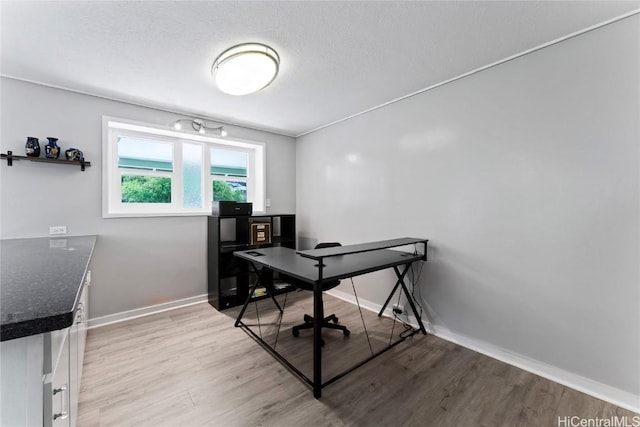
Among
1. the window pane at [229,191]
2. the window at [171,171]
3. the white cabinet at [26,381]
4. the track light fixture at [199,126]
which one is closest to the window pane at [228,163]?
the window at [171,171]

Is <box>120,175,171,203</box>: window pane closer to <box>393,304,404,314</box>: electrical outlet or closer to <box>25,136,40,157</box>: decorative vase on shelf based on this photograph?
<box>25,136,40,157</box>: decorative vase on shelf

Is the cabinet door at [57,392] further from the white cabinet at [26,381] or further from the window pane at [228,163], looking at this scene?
the window pane at [228,163]

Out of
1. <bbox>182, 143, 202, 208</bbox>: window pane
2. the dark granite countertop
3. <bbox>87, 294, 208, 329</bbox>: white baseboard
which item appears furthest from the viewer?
<bbox>182, 143, 202, 208</bbox>: window pane

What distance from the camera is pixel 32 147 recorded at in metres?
2.35

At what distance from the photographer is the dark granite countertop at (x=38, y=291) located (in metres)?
0.67

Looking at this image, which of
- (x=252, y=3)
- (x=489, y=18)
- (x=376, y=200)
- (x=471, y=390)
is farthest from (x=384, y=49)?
(x=471, y=390)

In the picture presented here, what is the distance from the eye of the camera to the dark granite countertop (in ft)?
2.20

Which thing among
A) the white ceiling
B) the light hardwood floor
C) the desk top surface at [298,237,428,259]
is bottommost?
the light hardwood floor

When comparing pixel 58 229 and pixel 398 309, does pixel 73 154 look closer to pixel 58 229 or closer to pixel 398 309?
pixel 58 229

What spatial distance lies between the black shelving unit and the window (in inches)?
15.5

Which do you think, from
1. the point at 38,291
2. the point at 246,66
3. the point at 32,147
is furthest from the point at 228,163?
the point at 38,291

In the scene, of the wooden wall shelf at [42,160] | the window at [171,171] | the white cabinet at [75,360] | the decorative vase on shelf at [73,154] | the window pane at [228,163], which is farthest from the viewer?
the window pane at [228,163]

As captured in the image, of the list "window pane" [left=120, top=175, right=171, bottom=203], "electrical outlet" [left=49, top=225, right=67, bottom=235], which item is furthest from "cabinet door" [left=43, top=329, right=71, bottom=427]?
"window pane" [left=120, top=175, right=171, bottom=203]

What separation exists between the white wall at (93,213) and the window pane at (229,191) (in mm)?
472
